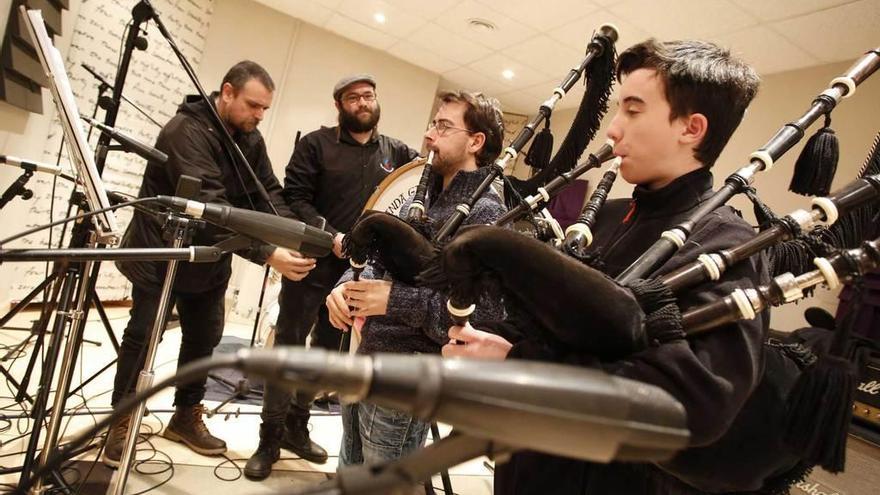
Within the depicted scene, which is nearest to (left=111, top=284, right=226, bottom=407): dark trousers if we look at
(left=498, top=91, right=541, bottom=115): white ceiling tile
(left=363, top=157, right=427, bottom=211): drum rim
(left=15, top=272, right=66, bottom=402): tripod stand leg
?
(left=15, top=272, right=66, bottom=402): tripod stand leg

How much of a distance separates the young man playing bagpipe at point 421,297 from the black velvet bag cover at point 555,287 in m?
0.39

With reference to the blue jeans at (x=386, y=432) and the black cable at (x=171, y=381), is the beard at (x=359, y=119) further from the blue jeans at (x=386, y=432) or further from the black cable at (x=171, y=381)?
the black cable at (x=171, y=381)

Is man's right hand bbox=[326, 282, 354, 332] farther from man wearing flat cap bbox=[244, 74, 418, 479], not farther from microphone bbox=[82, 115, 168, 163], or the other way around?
man wearing flat cap bbox=[244, 74, 418, 479]

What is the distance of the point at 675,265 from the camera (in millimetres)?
790

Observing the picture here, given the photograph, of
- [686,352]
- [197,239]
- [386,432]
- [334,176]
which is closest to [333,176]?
[334,176]

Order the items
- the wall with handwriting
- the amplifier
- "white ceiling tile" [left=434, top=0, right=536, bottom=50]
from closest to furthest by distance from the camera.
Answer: the amplifier
the wall with handwriting
"white ceiling tile" [left=434, top=0, right=536, bottom=50]

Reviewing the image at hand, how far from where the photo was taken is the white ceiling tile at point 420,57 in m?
5.15

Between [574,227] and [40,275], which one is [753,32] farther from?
[40,275]

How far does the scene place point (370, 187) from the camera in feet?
8.03

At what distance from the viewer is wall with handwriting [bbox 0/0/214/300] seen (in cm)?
323

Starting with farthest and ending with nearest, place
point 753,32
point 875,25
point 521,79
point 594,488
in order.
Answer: point 521,79, point 753,32, point 875,25, point 594,488

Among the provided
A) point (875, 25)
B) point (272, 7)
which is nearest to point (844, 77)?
point (875, 25)

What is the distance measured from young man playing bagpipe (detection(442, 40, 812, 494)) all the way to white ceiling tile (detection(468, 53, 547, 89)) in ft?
13.5

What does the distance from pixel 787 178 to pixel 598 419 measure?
13.2 ft
